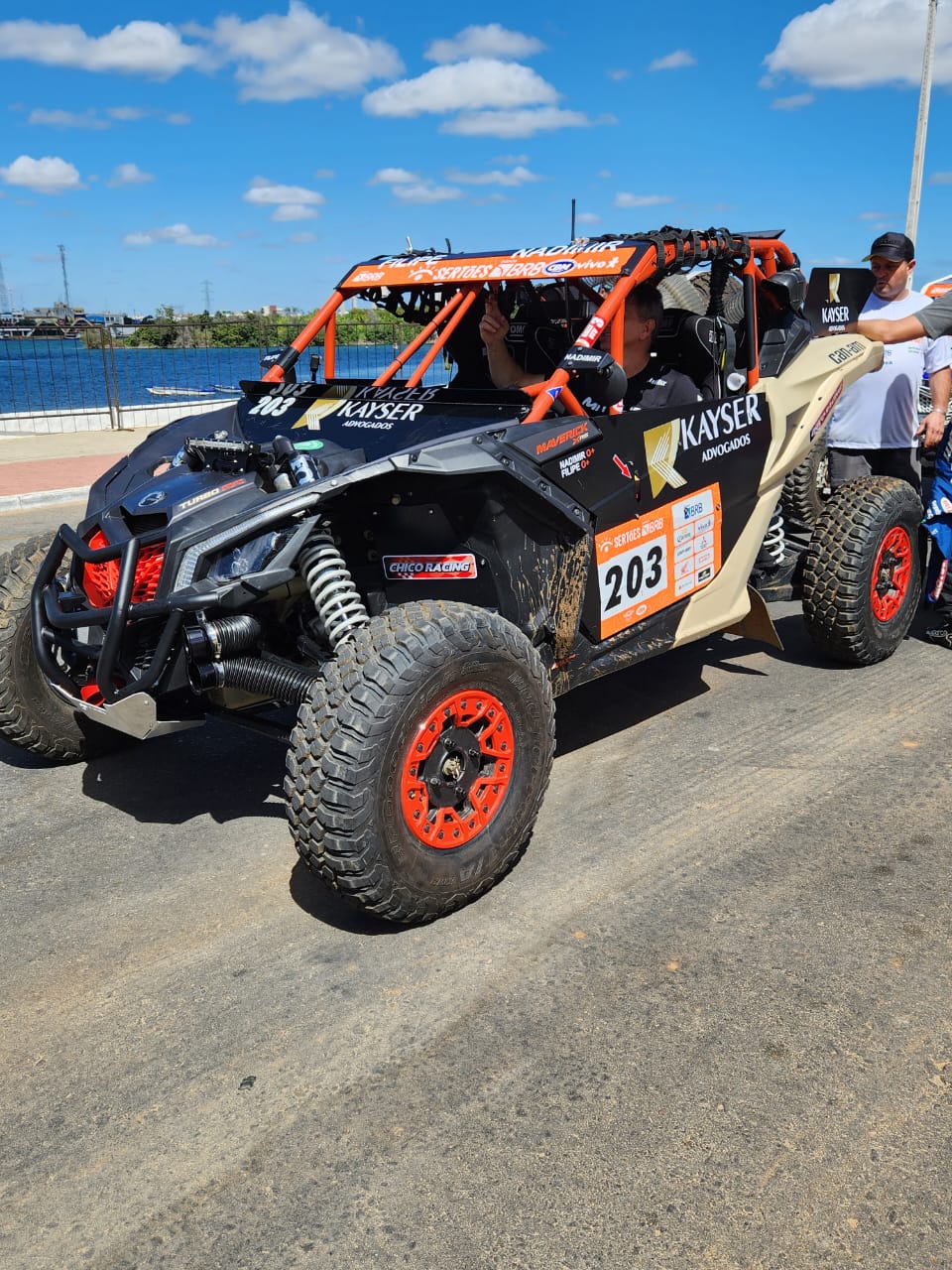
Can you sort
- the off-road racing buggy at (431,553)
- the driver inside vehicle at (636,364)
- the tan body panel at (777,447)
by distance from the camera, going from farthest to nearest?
the tan body panel at (777,447) → the driver inside vehicle at (636,364) → the off-road racing buggy at (431,553)

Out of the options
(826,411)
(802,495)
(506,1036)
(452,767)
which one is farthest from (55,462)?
(506,1036)

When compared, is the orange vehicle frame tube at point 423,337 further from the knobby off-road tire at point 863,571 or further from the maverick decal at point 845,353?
the knobby off-road tire at point 863,571

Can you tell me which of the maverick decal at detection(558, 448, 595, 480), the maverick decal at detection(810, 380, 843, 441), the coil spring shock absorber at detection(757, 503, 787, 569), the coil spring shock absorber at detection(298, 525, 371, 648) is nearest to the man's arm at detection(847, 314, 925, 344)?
the maverick decal at detection(810, 380, 843, 441)

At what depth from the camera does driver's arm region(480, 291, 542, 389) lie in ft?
17.1

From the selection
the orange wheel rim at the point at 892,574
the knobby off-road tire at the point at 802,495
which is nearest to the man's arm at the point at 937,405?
the knobby off-road tire at the point at 802,495

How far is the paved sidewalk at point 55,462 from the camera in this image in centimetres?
1175

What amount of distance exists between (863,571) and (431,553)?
2.58m

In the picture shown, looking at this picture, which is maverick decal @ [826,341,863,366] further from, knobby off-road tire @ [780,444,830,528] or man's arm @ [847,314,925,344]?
knobby off-road tire @ [780,444,830,528]

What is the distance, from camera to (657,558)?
14.9 ft

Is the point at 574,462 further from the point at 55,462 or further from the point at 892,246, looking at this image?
the point at 55,462

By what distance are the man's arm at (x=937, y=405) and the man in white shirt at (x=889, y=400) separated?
0.4 inches

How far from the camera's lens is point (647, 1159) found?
2525 millimetres

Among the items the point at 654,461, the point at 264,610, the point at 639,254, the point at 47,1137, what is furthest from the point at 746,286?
the point at 47,1137

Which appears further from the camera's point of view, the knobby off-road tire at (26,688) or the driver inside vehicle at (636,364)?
the driver inside vehicle at (636,364)
